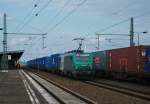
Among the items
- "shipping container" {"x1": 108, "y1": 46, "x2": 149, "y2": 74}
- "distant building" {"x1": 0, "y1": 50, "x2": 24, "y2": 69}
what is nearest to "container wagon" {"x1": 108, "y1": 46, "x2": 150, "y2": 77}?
"shipping container" {"x1": 108, "y1": 46, "x2": 149, "y2": 74}

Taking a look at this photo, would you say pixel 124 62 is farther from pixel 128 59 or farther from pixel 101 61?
pixel 101 61

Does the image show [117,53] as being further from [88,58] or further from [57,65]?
[57,65]

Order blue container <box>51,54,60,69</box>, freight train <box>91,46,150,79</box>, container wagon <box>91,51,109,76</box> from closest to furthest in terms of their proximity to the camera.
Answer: freight train <box>91,46,150,79</box> → container wagon <box>91,51,109,76</box> → blue container <box>51,54,60,69</box>

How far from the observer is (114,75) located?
4462 centimetres

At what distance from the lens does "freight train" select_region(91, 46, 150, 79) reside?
34781mm

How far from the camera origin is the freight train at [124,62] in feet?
114

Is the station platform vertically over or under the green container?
under

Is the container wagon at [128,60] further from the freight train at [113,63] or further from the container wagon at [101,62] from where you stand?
the container wagon at [101,62]

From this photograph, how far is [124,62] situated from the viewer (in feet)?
133

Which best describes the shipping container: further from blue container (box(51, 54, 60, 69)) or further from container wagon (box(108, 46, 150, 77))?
blue container (box(51, 54, 60, 69))

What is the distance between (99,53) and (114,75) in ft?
22.5

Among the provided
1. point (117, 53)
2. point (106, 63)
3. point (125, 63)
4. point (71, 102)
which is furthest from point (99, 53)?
point (71, 102)

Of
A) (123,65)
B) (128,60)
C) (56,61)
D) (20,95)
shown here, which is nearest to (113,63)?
(123,65)

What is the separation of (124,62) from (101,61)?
923 cm
